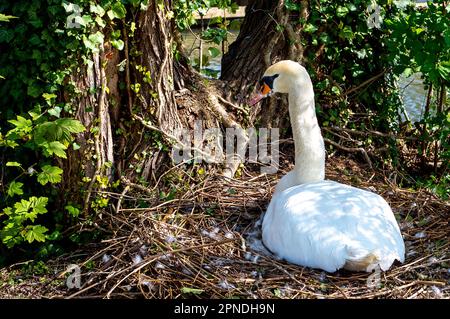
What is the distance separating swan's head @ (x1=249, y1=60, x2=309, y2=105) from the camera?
546 centimetres

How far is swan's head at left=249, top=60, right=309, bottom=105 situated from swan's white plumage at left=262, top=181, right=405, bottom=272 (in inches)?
34.7

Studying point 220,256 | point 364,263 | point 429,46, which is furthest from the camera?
point 429,46

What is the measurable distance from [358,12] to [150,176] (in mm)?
2715

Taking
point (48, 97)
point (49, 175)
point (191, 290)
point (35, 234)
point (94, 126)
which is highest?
point (48, 97)

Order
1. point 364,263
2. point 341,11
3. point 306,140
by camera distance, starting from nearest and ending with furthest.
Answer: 1. point 364,263
2. point 306,140
3. point 341,11

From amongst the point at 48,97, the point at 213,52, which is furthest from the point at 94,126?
the point at 213,52

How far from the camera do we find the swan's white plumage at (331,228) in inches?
180

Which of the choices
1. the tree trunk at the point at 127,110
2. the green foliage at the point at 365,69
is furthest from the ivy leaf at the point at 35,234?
the green foliage at the point at 365,69

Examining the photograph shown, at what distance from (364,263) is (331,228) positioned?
0.32m

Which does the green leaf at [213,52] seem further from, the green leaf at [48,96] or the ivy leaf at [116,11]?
the green leaf at [48,96]

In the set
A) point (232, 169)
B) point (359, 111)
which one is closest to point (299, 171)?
point (232, 169)

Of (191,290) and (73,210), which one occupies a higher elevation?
(73,210)

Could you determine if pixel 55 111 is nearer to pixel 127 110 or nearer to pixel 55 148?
pixel 55 148

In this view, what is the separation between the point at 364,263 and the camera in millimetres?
4527
